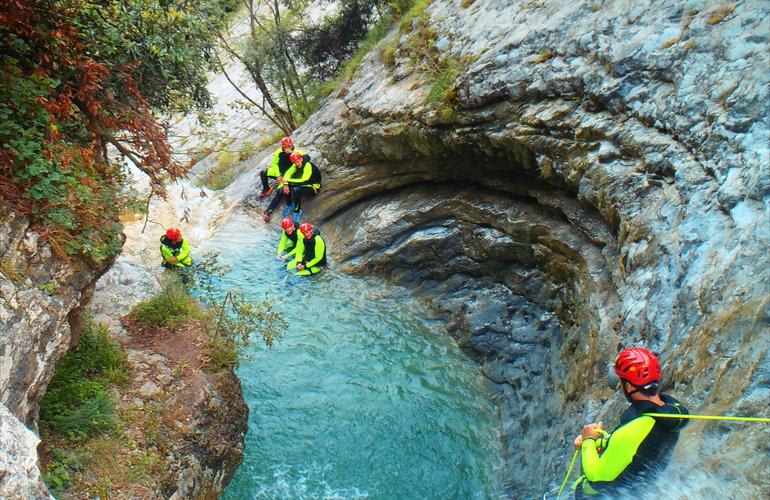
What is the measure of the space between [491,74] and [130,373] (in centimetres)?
822

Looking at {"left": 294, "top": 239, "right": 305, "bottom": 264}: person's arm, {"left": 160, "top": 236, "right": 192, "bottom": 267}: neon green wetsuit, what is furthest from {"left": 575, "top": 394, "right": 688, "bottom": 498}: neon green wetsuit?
{"left": 160, "top": 236, "right": 192, "bottom": 267}: neon green wetsuit

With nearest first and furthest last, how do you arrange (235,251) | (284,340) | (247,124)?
(284,340)
(235,251)
(247,124)

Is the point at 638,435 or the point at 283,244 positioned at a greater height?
the point at 283,244

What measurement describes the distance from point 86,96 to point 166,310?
13.1ft

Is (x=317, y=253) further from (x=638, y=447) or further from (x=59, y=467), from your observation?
(x=638, y=447)

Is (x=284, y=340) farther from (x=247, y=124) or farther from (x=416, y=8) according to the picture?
(x=247, y=124)

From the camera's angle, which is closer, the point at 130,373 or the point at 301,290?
the point at 130,373

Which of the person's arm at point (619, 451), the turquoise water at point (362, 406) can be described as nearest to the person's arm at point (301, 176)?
the turquoise water at point (362, 406)

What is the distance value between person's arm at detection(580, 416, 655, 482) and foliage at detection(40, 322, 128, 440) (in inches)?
240

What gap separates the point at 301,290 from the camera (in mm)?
13867

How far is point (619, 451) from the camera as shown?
15.9 feet

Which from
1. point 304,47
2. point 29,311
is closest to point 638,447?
point 29,311

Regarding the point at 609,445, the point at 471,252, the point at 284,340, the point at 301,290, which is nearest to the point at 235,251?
the point at 301,290

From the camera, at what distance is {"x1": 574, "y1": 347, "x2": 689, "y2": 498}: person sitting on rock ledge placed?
4.76 metres
